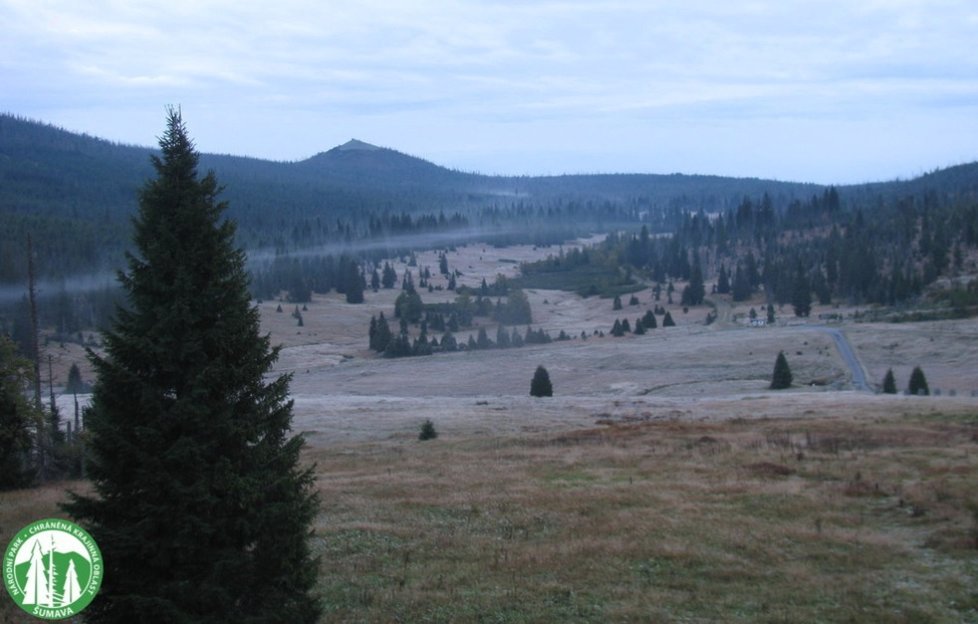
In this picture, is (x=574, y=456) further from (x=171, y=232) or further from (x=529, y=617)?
(x=171, y=232)

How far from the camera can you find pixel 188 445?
32.1 ft

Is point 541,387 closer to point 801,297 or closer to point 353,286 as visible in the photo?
point 801,297

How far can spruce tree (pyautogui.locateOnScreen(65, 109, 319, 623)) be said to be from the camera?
975 cm

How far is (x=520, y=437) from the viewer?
37.6m

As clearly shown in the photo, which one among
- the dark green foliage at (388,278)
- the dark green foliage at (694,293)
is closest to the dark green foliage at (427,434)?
the dark green foliage at (694,293)

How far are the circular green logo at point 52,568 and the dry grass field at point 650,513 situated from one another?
4.41 meters

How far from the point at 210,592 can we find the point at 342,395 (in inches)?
2701

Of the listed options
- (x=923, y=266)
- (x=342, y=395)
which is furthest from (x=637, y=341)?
(x=923, y=266)

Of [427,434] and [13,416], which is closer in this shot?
[13,416]

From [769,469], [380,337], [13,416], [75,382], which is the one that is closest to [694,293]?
[380,337]

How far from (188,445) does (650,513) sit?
40.2ft

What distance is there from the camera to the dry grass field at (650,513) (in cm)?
1358

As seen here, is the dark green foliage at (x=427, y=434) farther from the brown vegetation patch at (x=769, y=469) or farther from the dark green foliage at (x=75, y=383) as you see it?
the dark green foliage at (x=75, y=383)

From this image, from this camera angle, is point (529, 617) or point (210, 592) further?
point (529, 617)
